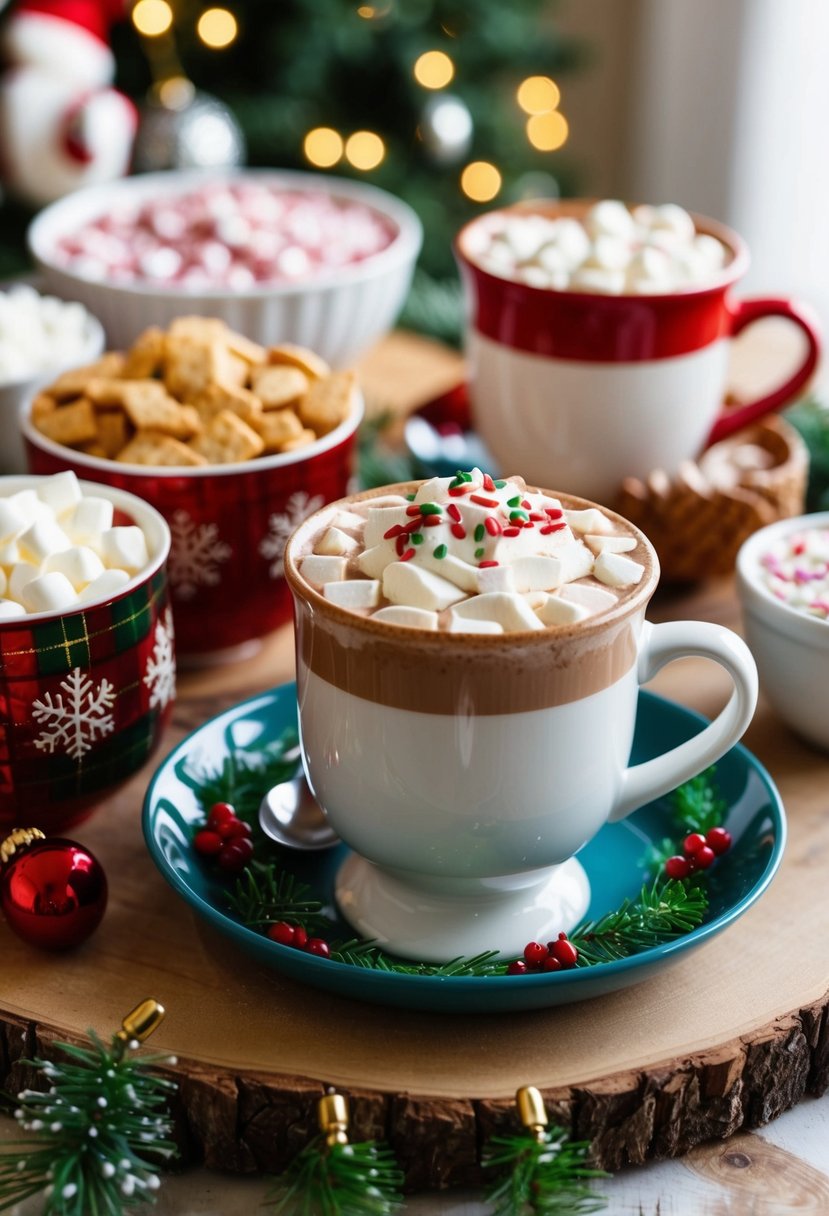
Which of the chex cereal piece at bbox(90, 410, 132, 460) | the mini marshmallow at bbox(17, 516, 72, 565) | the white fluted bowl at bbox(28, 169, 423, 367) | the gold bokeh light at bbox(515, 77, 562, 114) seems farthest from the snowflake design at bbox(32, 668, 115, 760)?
the gold bokeh light at bbox(515, 77, 562, 114)

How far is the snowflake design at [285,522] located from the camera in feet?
4.55

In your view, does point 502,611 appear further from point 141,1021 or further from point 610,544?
point 141,1021

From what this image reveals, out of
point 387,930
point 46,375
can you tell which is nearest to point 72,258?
point 46,375

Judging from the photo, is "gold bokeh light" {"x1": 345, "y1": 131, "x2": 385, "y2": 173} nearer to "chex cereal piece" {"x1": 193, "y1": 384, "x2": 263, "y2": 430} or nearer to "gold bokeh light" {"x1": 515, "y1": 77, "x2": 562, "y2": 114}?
"gold bokeh light" {"x1": 515, "y1": 77, "x2": 562, "y2": 114}

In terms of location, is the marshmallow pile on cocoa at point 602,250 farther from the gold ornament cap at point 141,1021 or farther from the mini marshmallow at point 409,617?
the gold ornament cap at point 141,1021

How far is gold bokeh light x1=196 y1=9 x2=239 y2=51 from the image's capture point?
2477 millimetres

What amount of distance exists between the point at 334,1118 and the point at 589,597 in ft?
1.28

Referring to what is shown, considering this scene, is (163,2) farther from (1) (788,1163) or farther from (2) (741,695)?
(1) (788,1163)

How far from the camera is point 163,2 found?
239 cm

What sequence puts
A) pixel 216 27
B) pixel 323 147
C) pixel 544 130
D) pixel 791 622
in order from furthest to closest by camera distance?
1. pixel 544 130
2. pixel 323 147
3. pixel 216 27
4. pixel 791 622

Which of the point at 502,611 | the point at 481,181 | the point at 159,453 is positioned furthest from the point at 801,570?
the point at 481,181

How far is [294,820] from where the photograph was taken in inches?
46.6

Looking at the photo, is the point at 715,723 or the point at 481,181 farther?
the point at 481,181

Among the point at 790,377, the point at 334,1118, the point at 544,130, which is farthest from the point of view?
the point at 544,130
